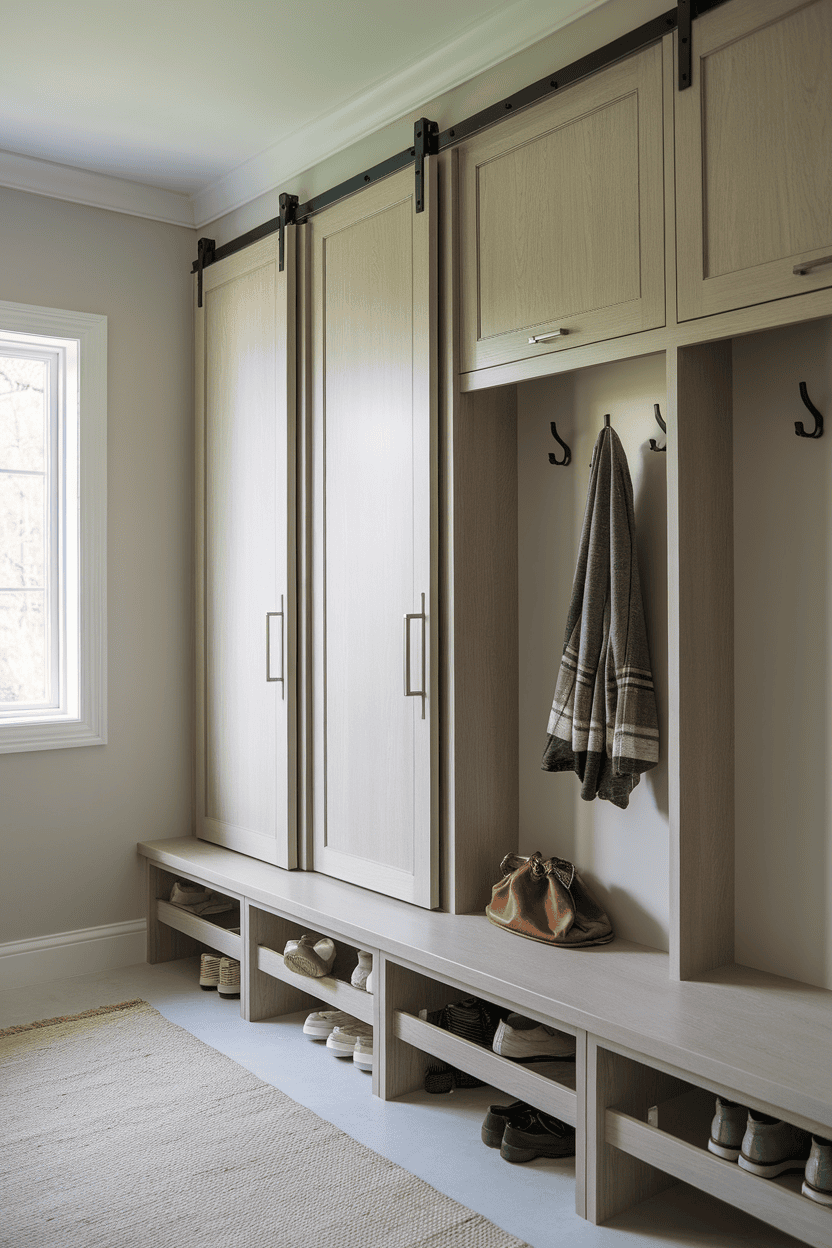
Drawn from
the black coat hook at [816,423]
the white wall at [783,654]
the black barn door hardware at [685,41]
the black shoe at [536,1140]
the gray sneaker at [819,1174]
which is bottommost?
the black shoe at [536,1140]

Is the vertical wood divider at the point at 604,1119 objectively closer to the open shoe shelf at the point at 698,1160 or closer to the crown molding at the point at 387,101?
the open shoe shelf at the point at 698,1160

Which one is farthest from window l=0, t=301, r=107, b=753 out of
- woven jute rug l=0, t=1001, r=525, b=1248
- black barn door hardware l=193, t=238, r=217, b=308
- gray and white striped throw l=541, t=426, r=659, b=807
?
gray and white striped throw l=541, t=426, r=659, b=807

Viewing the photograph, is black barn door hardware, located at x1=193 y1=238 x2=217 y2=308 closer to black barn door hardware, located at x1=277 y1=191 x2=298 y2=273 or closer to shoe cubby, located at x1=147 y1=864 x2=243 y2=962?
black barn door hardware, located at x1=277 y1=191 x2=298 y2=273

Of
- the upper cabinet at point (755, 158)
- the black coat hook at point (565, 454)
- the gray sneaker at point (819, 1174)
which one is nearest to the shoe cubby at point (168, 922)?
the black coat hook at point (565, 454)

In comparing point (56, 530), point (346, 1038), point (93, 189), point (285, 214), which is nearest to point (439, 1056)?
point (346, 1038)

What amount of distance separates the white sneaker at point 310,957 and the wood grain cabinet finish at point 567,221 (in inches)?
62.0

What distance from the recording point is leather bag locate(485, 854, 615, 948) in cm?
229

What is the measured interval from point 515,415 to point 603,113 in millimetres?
749

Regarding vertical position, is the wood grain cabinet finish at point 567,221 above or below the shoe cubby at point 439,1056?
above

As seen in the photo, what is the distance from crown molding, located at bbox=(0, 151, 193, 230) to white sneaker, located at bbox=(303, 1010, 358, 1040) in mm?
2627

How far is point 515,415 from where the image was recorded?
8.72 feet

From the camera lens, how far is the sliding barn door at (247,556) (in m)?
3.06

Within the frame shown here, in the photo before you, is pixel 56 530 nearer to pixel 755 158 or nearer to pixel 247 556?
pixel 247 556

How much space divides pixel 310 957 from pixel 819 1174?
1.45m
